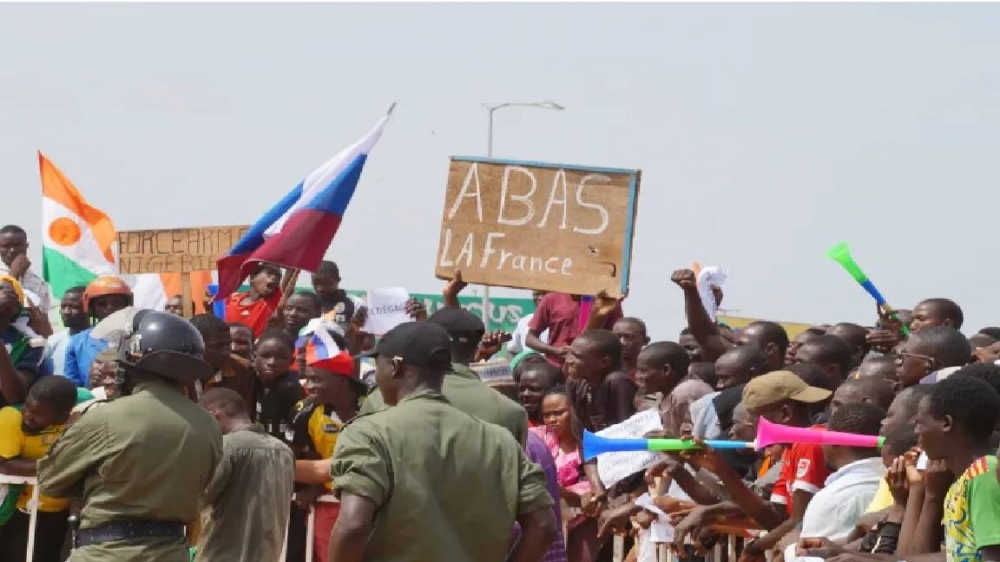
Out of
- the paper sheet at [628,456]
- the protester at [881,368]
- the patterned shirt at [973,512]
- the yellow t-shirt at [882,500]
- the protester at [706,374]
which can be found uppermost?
the protester at [881,368]

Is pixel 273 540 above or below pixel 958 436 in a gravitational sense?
below

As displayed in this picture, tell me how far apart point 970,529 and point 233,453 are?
363 cm

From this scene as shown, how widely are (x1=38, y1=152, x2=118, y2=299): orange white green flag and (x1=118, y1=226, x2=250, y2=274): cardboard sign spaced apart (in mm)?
624

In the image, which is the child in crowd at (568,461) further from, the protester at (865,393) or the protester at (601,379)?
the protester at (865,393)

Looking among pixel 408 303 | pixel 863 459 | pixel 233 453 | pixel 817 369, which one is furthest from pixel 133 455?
pixel 408 303

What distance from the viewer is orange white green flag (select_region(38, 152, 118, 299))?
1605cm

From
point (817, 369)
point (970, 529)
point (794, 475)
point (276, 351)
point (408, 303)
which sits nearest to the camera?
point (970, 529)

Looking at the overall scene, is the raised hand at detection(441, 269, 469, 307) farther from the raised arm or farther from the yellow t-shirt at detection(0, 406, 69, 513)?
the yellow t-shirt at detection(0, 406, 69, 513)

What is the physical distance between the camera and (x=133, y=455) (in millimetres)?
7621

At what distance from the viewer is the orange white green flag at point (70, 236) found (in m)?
16.0

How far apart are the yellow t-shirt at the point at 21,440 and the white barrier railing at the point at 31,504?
8 centimetres

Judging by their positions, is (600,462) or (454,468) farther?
(600,462)

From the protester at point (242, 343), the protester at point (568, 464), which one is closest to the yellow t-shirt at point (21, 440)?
the protester at point (242, 343)

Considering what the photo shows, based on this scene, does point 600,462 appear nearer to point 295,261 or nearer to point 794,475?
point 794,475
